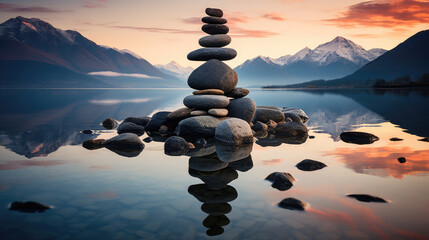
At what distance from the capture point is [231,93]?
2188 cm

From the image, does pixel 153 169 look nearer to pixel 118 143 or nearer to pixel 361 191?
pixel 118 143

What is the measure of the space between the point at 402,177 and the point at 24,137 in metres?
17.7

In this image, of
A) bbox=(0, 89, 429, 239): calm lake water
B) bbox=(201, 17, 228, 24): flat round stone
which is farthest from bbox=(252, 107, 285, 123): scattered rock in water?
→ bbox=(0, 89, 429, 239): calm lake water

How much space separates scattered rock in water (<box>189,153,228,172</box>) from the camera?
1048 centimetres

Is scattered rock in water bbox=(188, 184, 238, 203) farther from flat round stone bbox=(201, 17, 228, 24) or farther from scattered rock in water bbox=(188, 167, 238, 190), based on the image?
flat round stone bbox=(201, 17, 228, 24)

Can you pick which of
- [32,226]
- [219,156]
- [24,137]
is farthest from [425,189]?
[24,137]

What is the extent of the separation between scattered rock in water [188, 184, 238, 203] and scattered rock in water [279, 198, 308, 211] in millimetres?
1174

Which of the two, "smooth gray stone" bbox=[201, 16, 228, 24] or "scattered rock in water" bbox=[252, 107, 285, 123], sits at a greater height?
"smooth gray stone" bbox=[201, 16, 228, 24]

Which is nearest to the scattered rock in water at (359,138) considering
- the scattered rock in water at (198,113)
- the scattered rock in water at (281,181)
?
the scattered rock in water at (198,113)

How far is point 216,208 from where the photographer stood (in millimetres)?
7105

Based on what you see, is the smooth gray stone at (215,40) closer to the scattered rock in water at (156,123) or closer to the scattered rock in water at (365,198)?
the scattered rock in water at (156,123)

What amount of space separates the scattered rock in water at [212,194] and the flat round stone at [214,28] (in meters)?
15.9

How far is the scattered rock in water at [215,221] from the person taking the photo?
6.29 metres

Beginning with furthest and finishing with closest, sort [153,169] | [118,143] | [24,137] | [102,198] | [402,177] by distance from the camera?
1. [24,137]
2. [118,143]
3. [153,169]
4. [402,177]
5. [102,198]
